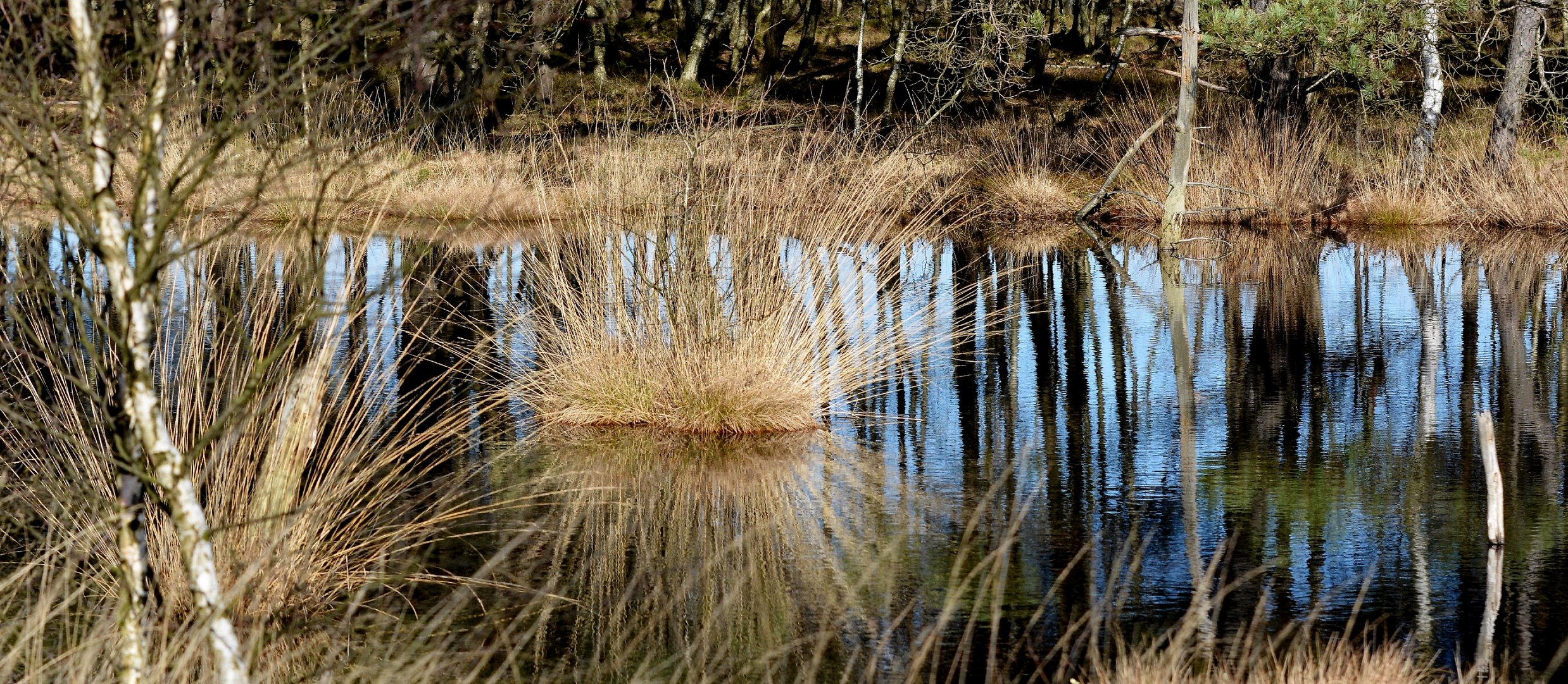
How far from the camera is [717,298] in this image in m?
7.67

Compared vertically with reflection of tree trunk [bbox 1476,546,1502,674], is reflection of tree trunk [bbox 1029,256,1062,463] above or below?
above

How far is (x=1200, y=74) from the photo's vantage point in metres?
30.2

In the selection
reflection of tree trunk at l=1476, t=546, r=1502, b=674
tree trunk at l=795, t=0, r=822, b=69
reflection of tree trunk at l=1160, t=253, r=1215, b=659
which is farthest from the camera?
tree trunk at l=795, t=0, r=822, b=69

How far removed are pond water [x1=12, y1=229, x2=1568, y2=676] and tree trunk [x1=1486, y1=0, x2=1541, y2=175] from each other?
7878 mm

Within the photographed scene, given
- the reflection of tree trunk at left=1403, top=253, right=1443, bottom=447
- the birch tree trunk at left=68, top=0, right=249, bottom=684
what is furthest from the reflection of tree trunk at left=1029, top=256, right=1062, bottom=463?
the birch tree trunk at left=68, top=0, right=249, bottom=684

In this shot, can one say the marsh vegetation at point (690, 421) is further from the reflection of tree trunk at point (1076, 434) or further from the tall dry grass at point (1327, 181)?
the tall dry grass at point (1327, 181)

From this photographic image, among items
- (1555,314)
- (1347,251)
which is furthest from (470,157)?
(1555,314)

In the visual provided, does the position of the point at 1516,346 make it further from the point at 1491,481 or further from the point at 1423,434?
the point at 1491,481

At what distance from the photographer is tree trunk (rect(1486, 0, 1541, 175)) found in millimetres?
18641

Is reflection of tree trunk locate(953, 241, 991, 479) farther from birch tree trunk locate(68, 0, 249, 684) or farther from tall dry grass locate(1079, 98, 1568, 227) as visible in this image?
birch tree trunk locate(68, 0, 249, 684)

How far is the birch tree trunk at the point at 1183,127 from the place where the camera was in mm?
14883

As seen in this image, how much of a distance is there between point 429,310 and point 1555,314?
858 centimetres

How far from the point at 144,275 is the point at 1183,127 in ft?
44.6

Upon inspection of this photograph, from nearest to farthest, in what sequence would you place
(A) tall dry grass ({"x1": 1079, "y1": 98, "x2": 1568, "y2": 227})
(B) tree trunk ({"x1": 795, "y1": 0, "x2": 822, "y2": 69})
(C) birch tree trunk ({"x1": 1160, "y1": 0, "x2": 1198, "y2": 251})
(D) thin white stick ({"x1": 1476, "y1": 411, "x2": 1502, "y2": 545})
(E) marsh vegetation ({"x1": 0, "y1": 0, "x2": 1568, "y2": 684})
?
1. (E) marsh vegetation ({"x1": 0, "y1": 0, "x2": 1568, "y2": 684})
2. (D) thin white stick ({"x1": 1476, "y1": 411, "x2": 1502, "y2": 545})
3. (C) birch tree trunk ({"x1": 1160, "y1": 0, "x2": 1198, "y2": 251})
4. (A) tall dry grass ({"x1": 1079, "y1": 98, "x2": 1568, "y2": 227})
5. (B) tree trunk ({"x1": 795, "y1": 0, "x2": 822, "y2": 69})
